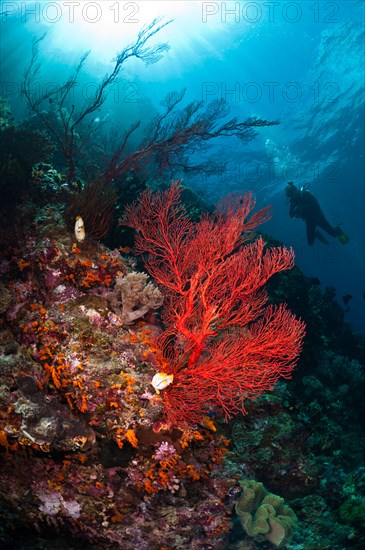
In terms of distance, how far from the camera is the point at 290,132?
32.3 m

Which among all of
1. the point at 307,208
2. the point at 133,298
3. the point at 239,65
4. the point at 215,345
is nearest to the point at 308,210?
the point at 307,208

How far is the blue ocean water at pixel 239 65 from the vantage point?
23047mm

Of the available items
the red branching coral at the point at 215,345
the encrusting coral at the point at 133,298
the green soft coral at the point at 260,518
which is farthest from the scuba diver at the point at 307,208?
the green soft coral at the point at 260,518

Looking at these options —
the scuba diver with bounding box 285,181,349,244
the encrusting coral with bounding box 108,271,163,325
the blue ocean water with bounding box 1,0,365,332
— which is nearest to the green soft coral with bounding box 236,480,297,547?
the encrusting coral with bounding box 108,271,163,325

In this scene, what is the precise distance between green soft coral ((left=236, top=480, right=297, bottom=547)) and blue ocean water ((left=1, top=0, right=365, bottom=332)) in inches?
776

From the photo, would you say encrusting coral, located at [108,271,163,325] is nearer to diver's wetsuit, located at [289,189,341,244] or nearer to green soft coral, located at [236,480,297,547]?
green soft coral, located at [236,480,297,547]

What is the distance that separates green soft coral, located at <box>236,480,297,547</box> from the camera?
13.2 ft

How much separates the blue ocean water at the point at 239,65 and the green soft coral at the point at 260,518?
1970 centimetres

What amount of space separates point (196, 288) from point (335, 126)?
33.1m

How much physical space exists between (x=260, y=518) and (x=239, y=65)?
33018 mm

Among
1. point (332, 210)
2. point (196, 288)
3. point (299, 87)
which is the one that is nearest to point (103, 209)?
point (196, 288)

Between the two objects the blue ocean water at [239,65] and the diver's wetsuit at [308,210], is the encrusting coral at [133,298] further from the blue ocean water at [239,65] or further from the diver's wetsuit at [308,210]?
the blue ocean water at [239,65]

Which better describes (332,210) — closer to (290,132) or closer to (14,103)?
(290,132)

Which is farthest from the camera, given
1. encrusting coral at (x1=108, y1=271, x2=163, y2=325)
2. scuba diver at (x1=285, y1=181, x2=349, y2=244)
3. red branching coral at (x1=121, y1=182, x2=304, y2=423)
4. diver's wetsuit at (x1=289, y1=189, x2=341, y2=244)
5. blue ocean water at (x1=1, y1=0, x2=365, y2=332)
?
blue ocean water at (x1=1, y1=0, x2=365, y2=332)
